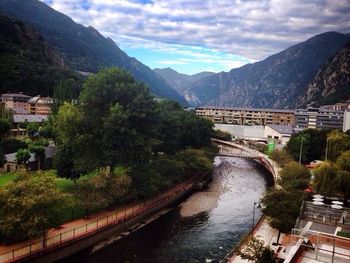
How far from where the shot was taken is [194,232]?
139ft

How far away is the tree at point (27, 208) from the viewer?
29.3 meters

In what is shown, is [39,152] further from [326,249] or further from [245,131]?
[245,131]

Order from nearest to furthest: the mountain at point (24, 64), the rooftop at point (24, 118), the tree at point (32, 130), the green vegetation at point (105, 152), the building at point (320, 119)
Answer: the green vegetation at point (105, 152) → the tree at point (32, 130) → the rooftop at point (24, 118) → the mountain at point (24, 64) → the building at point (320, 119)

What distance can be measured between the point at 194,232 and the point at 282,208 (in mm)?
9316

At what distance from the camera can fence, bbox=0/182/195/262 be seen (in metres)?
29.5

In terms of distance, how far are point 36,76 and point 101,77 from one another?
350 feet

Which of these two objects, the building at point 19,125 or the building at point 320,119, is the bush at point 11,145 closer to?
the building at point 19,125

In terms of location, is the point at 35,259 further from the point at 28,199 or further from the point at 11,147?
the point at 11,147

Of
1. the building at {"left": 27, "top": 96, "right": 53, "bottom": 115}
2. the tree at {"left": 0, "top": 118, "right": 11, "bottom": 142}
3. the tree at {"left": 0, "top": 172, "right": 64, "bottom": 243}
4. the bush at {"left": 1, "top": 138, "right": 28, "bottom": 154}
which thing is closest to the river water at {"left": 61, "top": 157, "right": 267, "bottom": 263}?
the tree at {"left": 0, "top": 172, "right": 64, "bottom": 243}

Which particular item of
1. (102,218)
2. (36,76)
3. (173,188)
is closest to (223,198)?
(173,188)

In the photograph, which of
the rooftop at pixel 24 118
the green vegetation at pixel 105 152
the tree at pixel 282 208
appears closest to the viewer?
the tree at pixel 282 208

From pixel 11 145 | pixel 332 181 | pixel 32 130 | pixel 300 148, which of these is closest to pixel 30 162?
pixel 11 145

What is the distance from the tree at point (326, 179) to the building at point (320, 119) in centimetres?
11260

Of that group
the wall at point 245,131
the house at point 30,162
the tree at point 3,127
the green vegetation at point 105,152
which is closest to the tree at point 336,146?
the green vegetation at point 105,152
